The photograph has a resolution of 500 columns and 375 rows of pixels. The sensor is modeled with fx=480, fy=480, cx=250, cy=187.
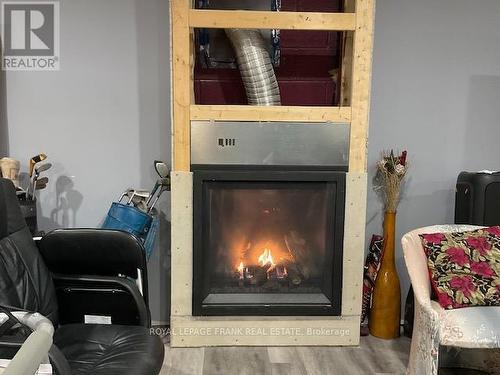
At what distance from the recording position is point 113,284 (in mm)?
2047

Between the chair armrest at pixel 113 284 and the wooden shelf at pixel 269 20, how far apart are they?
1381 mm

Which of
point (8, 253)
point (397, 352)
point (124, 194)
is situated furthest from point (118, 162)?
point (397, 352)

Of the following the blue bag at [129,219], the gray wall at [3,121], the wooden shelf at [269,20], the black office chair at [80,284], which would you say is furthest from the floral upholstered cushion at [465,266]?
the gray wall at [3,121]

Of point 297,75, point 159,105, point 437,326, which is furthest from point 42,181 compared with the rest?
point 437,326

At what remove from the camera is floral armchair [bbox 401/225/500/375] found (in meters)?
2.04

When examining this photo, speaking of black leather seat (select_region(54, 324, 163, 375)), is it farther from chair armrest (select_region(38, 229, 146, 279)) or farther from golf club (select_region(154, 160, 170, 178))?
golf club (select_region(154, 160, 170, 178))

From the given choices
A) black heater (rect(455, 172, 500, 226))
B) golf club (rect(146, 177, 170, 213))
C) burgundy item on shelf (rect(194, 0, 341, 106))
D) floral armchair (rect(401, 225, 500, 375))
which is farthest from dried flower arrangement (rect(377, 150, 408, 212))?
golf club (rect(146, 177, 170, 213))

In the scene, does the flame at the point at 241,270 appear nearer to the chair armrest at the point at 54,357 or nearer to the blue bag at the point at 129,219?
the blue bag at the point at 129,219

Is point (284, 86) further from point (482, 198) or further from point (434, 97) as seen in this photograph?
point (482, 198)

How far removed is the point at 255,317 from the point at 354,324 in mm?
583

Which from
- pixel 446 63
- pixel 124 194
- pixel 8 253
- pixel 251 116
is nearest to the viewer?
pixel 8 253

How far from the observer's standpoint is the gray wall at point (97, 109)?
9.62ft

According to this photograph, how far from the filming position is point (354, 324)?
2820 mm

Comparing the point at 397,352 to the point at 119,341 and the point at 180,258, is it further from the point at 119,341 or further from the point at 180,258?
the point at 119,341
